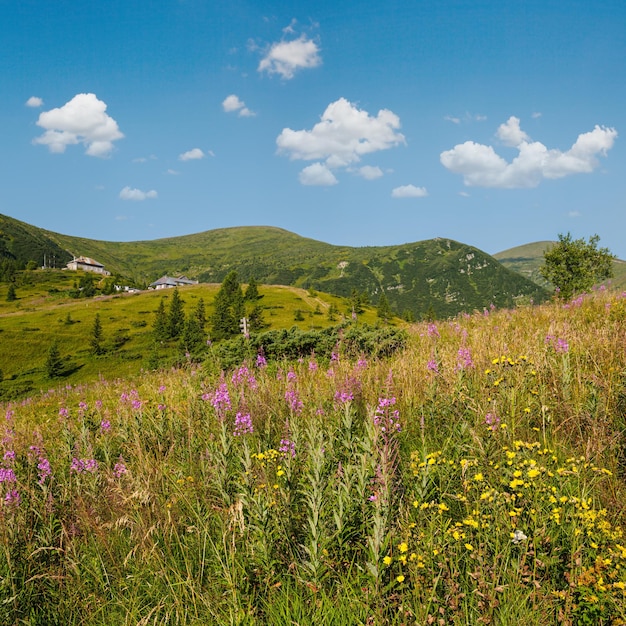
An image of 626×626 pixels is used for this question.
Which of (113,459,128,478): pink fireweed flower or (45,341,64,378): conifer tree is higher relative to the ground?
(113,459,128,478): pink fireweed flower

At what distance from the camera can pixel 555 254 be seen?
5525cm

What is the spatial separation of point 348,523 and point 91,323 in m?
123

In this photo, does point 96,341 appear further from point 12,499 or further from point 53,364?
point 12,499

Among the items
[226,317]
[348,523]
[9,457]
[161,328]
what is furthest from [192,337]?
[348,523]

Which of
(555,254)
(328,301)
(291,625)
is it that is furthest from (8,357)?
(291,625)

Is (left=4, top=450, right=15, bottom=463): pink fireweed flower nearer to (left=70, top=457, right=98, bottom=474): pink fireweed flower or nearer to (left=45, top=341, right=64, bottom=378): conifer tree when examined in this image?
(left=70, top=457, right=98, bottom=474): pink fireweed flower

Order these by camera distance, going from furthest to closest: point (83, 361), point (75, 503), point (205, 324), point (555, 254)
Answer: point (205, 324) < point (83, 361) < point (555, 254) < point (75, 503)

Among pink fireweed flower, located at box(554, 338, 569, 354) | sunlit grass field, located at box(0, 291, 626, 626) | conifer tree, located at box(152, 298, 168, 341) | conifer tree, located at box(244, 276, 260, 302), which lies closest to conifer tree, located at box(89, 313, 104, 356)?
conifer tree, located at box(152, 298, 168, 341)

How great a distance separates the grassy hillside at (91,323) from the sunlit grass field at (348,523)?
211 feet

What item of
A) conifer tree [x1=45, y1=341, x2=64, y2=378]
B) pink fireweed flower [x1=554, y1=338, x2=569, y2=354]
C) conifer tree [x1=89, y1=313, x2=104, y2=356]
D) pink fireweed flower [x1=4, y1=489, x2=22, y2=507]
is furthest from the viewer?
conifer tree [x1=89, y1=313, x2=104, y2=356]

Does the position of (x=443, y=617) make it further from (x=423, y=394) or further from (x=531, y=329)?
(x=531, y=329)

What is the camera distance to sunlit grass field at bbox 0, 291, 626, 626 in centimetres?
228

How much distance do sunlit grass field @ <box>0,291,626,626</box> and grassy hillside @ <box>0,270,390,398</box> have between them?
6422 cm

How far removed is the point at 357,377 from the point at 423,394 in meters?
1.13
